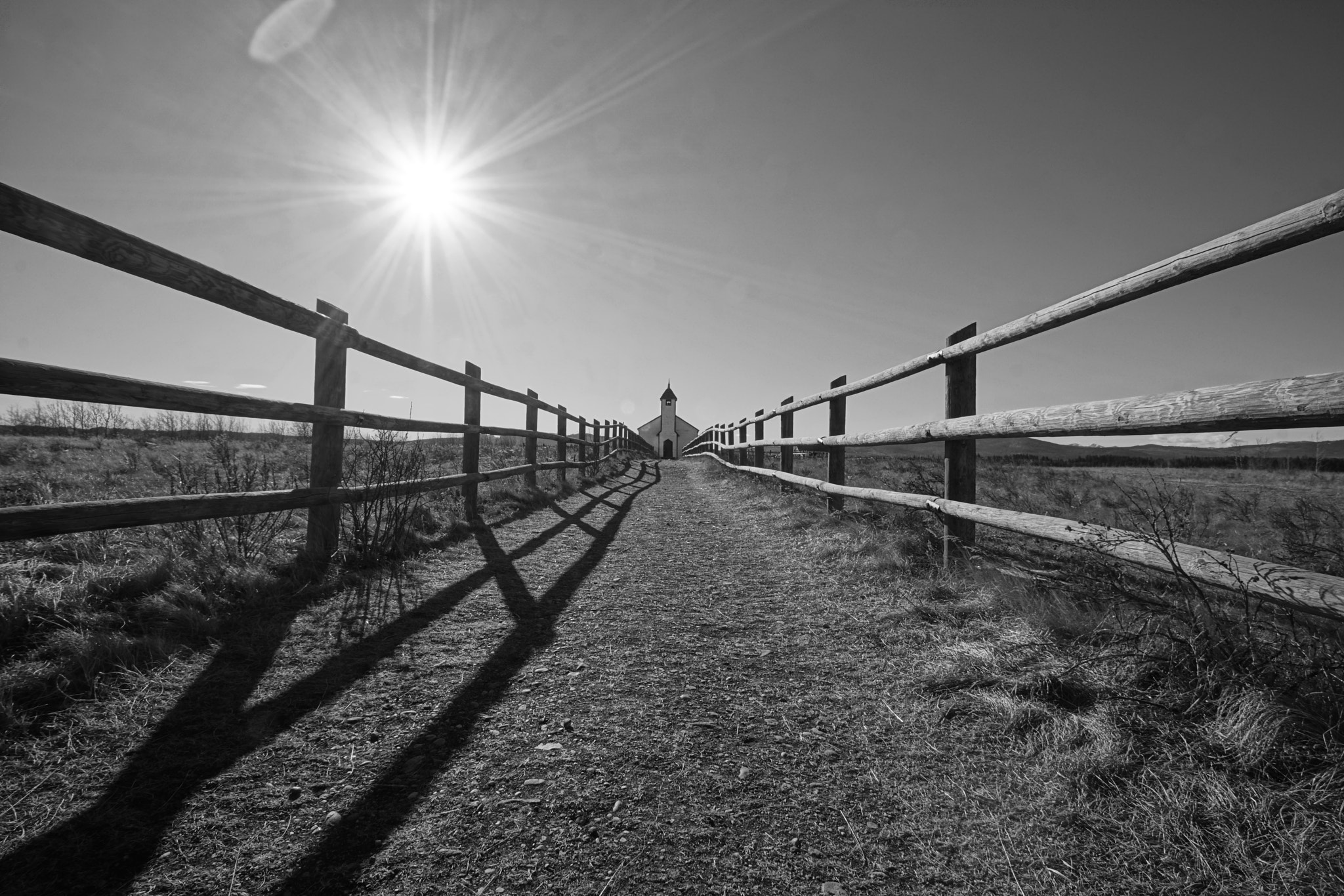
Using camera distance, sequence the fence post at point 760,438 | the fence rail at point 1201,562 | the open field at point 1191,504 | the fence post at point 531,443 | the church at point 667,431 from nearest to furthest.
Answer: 1. the fence rail at point 1201,562
2. the open field at point 1191,504
3. the fence post at point 531,443
4. the fence post at point 760,438
5. the church at point 667,431

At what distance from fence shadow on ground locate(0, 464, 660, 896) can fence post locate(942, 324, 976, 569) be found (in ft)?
8.09

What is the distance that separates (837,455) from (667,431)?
205ft

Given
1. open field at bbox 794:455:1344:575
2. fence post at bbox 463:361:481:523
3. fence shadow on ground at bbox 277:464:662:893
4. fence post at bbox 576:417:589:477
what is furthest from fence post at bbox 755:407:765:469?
fence shadow on ground at bbox 277:464:662:893

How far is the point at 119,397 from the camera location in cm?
234

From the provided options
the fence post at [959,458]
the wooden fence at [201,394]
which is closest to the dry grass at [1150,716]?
the fence post at [959,458]

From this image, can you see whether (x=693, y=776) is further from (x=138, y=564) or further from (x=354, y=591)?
(x=138, y=564)

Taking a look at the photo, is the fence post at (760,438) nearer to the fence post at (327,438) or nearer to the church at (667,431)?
the fence post at (327,438)

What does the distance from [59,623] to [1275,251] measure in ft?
14.8

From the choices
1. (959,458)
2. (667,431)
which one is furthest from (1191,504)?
(667,431)

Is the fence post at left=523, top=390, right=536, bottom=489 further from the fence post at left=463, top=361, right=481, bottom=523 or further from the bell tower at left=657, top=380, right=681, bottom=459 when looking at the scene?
the bell tower at left=657, top=380, right=681, bottom=459

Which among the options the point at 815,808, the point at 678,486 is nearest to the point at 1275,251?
the point at 815,808

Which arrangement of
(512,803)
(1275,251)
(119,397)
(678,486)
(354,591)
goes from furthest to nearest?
(678,486)
(354,591)
(119,397)
(1275,251)
(512,803)

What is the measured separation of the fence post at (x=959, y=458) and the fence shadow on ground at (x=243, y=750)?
246 cm

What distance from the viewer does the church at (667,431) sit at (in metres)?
67.6
